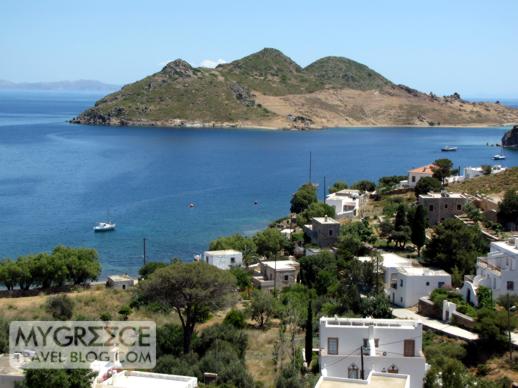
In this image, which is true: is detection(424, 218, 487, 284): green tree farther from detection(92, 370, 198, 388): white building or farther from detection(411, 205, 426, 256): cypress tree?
detection(92, 370, 198, 388): white building

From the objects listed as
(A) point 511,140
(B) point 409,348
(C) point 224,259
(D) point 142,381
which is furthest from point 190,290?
(A) point 511,140

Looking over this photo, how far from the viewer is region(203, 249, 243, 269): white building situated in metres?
38.0

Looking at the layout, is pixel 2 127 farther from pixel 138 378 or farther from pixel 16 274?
pixel 138 378

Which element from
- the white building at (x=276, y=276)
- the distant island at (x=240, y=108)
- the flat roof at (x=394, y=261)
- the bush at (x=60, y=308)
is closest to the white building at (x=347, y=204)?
the white building at (x=276, y=276)

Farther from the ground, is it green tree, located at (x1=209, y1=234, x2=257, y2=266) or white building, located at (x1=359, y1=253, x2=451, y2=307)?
white building, located at (x1=359, y1=253, x2=451, y2=307)

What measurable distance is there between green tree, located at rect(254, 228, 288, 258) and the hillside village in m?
0.07

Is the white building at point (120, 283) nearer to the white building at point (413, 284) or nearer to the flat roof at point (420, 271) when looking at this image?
the white building at point (413, 284)

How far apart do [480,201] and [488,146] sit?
89.7 metres

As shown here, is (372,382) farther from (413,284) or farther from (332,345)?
(413,284)

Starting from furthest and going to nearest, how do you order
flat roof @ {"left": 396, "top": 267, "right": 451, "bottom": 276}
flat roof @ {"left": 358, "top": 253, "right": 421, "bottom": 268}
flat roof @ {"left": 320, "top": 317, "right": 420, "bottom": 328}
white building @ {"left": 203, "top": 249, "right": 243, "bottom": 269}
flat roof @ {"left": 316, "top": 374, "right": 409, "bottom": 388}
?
white building @ {"left": 203, "top": 249, "right": 243, "bottom": 269}
flat roof @ {"left": 358, "top": 253, "right": 421, "bottom": 268}
flat roof @ {"left": 396, "top": 267, "right": 451, "bottom": 276}
flat roof @ {"left": 320, "top": 317, "right": 420, "bottom": 328}
flat roof @ {"left": 316, "top": 374, "right": 409, "bottom": 388}

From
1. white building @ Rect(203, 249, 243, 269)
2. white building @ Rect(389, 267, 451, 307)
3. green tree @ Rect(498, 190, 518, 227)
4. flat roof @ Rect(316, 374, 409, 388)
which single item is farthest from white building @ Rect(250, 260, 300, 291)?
flat roof @ Rect(316, 374, 409, 388)

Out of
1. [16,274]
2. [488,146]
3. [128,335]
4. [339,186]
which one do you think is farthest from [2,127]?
[128,335]

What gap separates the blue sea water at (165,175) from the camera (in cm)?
5306

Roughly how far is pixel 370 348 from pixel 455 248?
13.3 metres
